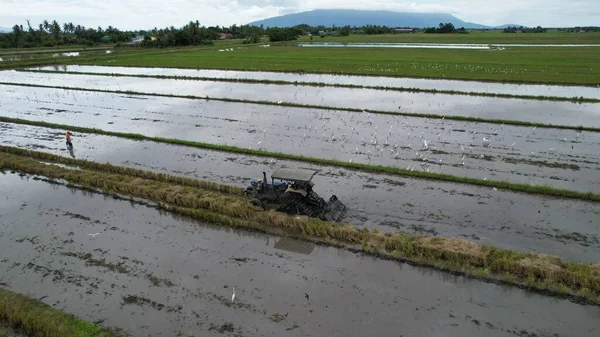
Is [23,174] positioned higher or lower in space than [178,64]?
lower

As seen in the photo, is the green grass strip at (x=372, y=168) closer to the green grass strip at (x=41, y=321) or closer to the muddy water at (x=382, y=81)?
the green grass strip at (x=41, y=321)

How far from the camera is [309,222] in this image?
40.6ft

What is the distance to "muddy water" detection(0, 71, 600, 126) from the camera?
81.4 ft

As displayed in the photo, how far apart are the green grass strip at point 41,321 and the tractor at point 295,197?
618 cm

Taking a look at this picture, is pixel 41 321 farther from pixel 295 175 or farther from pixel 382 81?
pixel 382 81

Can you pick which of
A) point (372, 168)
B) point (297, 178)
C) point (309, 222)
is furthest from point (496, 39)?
point (309, 222)

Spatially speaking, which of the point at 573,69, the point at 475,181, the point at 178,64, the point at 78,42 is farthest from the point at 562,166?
the point at 78,42

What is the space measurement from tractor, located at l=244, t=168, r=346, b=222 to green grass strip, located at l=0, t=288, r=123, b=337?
6.18 m

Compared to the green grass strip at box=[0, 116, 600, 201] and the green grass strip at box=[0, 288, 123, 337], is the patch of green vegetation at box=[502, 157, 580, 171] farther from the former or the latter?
the green grass strip at box=[0, 288, 123, 337]

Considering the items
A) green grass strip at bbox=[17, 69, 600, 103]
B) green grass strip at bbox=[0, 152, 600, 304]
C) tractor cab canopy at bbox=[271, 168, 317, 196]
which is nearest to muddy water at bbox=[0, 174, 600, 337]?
green grass strip at bbox=[0, 152, 600, 304]

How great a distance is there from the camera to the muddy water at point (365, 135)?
16.9 m

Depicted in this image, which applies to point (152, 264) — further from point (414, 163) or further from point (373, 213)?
point (414, 163)

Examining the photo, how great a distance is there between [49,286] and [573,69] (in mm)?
45968

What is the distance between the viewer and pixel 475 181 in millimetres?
15312
